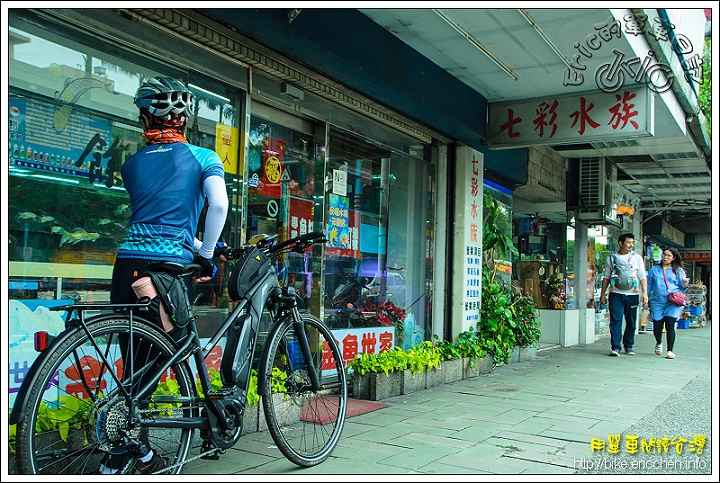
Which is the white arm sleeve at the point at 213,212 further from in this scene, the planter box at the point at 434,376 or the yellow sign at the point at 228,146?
the planter box at the point at 434,376

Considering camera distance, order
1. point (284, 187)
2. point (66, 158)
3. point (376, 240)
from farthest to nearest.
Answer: point (376, 240)
point (284, 187)
point (66, 158)

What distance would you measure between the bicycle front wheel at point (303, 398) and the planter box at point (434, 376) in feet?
8.08

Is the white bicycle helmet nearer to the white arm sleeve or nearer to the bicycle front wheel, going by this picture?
the white arm sleeve

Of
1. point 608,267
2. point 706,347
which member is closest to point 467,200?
point 608,267

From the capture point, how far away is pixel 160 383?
3.03 m

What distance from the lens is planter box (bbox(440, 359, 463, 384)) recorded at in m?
6.70

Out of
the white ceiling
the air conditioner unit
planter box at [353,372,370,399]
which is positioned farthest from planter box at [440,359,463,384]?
the air conditioner unit

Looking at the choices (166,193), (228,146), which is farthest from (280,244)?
(228,146)

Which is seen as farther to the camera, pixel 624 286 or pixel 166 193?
pixel 624 286

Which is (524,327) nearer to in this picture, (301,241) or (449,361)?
(449,361)

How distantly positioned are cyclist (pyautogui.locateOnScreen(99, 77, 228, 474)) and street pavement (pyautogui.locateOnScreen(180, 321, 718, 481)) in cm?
Answer: 105

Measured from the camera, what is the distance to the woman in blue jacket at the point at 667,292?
990 cm

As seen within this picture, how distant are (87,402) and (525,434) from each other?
3009 mm

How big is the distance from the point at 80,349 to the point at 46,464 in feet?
1.62
